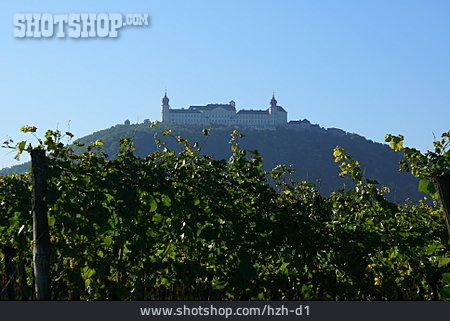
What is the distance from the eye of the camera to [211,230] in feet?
13.8

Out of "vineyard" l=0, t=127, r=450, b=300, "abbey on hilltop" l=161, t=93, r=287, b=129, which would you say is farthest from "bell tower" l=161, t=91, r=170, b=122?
"vineyard" l=0, t=127, r=450, b=300

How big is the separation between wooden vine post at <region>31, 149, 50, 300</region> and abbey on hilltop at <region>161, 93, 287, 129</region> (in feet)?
490

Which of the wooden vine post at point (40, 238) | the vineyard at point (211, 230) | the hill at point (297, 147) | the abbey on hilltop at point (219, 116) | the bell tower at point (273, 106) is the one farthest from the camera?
the bell tower at point (273, 106)

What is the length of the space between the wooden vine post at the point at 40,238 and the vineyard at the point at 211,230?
6 centimetres

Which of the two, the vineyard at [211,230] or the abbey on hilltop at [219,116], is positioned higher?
the abbey on hilltop at [219,116]

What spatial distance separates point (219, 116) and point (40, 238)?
503 ft

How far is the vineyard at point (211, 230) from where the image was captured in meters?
4.12

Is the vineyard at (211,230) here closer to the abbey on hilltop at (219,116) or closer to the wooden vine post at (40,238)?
the wooden vine post at (40,238)

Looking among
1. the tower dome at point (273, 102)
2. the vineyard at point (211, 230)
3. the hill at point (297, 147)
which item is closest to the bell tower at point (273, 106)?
the tower dome at point (273, 102)

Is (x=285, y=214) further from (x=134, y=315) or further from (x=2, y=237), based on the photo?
(x=2, y=237)

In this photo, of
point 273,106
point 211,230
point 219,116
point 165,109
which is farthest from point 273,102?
point 211,230

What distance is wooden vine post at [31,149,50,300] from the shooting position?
3.75m

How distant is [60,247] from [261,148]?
11111 cm

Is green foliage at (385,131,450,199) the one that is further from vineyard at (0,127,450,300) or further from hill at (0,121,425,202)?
hill at (0,121,425,202)
